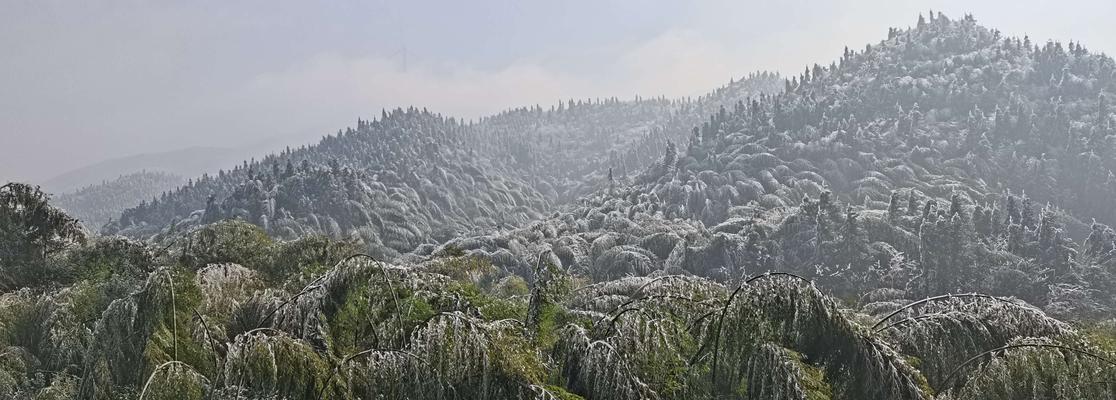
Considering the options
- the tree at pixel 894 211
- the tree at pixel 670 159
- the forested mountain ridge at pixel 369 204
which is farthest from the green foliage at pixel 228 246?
the tree at pixel 670 159

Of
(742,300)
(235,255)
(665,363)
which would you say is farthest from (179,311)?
(235,255)

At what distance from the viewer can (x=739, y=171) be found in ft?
393

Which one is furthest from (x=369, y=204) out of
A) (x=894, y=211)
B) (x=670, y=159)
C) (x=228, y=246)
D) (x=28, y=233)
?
(x=28, y=233)

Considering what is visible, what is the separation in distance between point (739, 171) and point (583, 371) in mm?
118373

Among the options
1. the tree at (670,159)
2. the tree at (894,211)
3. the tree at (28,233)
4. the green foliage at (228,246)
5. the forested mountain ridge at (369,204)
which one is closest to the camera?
the tree at (28,233)

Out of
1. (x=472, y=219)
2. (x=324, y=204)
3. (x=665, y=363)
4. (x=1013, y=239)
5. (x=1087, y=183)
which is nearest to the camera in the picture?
(x=665, y=363)

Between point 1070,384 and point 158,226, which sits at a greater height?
point 1070,384

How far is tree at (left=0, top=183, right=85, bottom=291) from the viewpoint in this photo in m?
11.3

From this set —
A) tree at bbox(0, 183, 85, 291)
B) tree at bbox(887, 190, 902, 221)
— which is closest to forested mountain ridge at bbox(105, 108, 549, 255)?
tree at bbox(887, 190, 902, 221)

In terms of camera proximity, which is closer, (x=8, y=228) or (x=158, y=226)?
(x=8, y=228)

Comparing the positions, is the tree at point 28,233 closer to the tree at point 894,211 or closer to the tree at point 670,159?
the tree at point 894,211

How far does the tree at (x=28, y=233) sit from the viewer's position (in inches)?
445

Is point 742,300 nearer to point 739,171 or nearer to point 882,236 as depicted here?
point 882,236

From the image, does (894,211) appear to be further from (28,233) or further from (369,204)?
(369,204)
